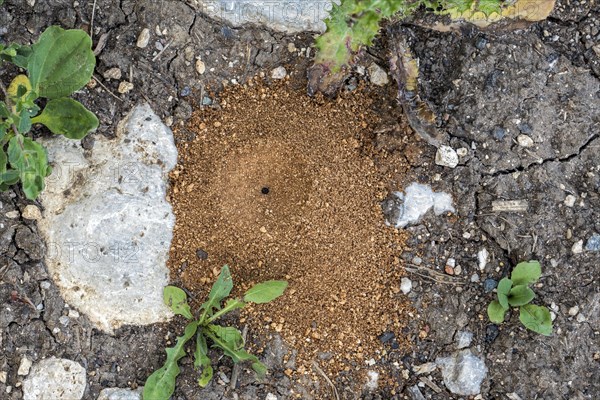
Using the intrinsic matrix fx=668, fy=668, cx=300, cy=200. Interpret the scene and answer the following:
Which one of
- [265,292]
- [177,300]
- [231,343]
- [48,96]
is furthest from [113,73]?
[231,343]

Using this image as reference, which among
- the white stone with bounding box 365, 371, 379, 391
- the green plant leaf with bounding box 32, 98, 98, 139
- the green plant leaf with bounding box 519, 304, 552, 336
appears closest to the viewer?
the green plant leaf with bounding box 32, 98, 98, 139

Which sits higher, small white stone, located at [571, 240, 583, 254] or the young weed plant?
the young weed plant

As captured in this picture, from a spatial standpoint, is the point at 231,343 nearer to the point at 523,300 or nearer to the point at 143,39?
the point at 523,300

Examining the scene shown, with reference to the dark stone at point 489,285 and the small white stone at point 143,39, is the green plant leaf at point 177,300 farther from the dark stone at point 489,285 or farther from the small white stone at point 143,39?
the dark stone at point 489,285

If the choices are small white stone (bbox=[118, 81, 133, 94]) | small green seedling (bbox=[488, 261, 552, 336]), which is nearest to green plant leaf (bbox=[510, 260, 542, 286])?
small green seedling (bbox=[488, 261, 552, 336])

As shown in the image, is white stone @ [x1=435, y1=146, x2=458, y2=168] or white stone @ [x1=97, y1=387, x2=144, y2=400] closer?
white stone @ [x1=97, y1=387, x2=144, y2=400]

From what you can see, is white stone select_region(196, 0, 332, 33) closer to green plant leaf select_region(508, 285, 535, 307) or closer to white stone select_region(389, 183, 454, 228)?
white stone select_region(389, 183, 454, 228)
